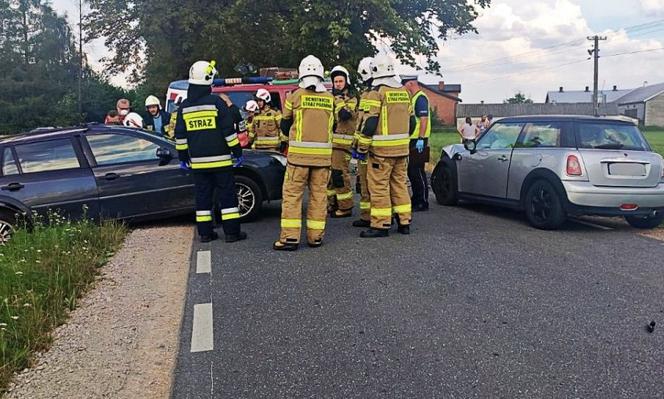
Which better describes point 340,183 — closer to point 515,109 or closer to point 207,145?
point 207,145

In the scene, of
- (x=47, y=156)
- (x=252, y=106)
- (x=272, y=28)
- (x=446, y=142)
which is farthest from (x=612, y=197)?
(x=446, y=142)

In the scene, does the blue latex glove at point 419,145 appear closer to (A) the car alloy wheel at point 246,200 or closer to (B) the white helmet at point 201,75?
(A) the car alloy wheel at point 246,200

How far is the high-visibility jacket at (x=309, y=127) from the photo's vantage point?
22.2 ft

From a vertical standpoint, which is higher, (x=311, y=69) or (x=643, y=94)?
(x=643, y=94)

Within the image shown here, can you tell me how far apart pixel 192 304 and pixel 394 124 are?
10.9 feet

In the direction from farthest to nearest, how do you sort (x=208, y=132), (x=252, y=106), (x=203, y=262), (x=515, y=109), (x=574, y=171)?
(x=515, y=109) < (x=252, y=106) < (x=574, y=171) < (x=208, y=132) < (x=203, y=262)

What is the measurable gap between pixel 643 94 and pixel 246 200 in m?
96.2

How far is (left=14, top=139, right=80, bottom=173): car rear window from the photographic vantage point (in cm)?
786

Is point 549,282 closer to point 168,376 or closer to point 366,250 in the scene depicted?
point 366,250

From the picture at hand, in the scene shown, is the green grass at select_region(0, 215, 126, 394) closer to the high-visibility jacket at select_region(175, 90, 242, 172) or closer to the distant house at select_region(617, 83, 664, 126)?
the high-visibility jacket at select_region(175, 90, 242, 172)

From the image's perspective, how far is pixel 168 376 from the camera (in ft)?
Result: 12.2

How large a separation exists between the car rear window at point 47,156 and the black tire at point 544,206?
5.66 meters

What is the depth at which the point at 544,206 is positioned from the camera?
25.9ft

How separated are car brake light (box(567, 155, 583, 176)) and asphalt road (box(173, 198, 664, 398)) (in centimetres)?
87
